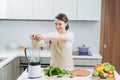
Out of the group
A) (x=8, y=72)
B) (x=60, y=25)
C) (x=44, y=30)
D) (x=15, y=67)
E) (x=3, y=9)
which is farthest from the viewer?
(x=44, y=30)

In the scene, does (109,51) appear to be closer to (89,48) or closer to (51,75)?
(89,48)

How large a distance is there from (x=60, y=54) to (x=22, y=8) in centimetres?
132

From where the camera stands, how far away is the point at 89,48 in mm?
3656

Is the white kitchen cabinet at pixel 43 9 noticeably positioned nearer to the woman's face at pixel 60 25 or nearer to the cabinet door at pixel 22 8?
the cabinet door at pixel 22 8

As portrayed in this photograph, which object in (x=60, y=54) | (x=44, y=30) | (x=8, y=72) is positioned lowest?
(x=8, y=72)

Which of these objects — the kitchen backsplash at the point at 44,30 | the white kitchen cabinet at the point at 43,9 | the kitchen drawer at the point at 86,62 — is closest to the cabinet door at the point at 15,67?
the kitchen backsplash at the point at 44,30

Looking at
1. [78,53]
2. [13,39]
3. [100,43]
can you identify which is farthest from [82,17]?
[13,39]

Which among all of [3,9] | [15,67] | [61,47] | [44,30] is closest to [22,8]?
[3,9]

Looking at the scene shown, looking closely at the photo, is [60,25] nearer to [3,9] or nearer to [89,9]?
[89,9]

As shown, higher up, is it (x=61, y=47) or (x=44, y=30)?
(x=44, y=30)

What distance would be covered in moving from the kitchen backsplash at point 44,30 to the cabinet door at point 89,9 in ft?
1.11

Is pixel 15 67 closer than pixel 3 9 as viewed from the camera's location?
Yes

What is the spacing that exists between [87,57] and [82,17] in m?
0.68

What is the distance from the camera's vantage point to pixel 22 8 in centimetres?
334
